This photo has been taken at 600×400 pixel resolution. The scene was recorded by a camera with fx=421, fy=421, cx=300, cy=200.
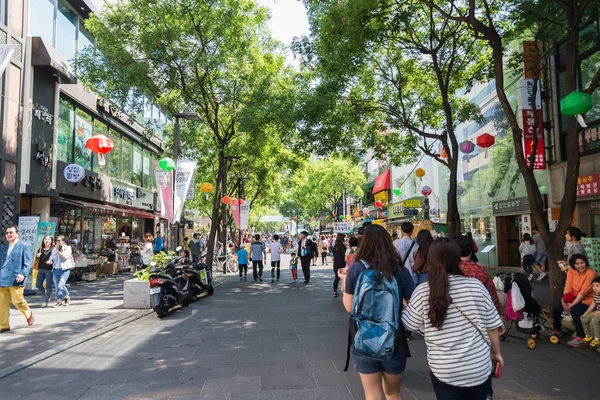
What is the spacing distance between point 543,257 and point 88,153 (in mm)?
18127

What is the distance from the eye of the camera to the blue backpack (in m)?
2.86

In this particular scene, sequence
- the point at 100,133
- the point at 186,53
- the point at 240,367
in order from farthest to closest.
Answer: the point at 100,133
the point at 186,53
the point at 240,367

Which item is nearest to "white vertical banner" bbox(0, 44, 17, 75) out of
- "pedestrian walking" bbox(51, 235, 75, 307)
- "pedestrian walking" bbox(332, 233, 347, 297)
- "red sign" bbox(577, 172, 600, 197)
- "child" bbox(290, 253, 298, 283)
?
"pedestrian walking" bbox(51, 235, 75, 307)

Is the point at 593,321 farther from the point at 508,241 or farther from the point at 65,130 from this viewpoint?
the point at 65,130

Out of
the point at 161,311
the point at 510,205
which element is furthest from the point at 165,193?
the point at 510,205

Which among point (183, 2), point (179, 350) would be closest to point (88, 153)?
point (183, 2)

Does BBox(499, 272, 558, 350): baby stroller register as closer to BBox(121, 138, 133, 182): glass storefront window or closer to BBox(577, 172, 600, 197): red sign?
BBox(577, 172, 600, 197): red sign

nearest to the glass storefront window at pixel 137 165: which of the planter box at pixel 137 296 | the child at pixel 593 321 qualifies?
the planter box at pixel 137 296

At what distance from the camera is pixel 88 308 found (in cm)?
993

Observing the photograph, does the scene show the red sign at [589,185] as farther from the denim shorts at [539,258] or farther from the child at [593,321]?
the child at [593,321]

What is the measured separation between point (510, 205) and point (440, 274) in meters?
15.4

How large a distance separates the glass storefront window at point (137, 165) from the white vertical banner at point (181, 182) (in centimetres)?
1265

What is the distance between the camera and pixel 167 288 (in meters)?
9.02

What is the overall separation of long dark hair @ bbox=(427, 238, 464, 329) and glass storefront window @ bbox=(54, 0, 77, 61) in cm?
1754
